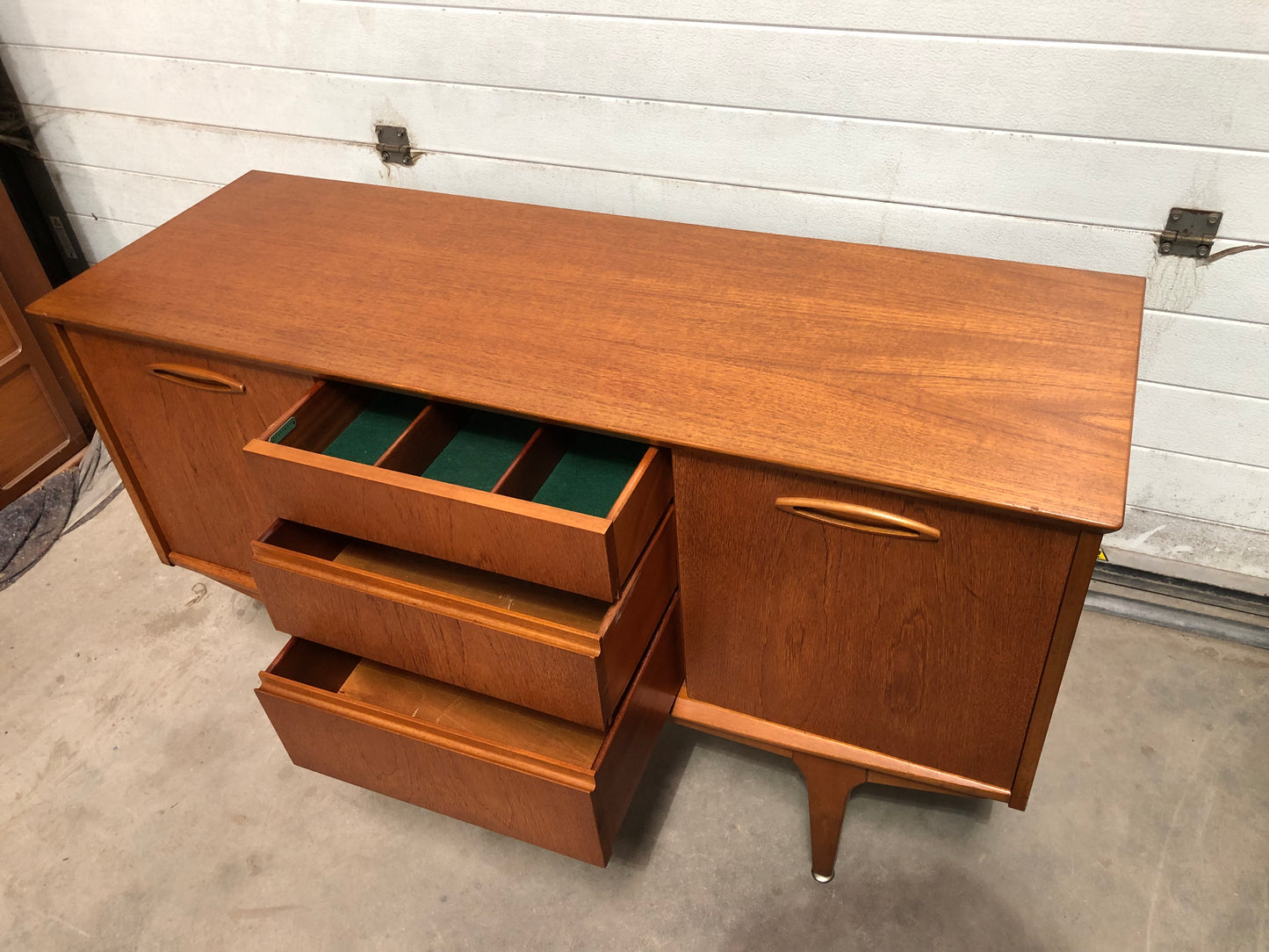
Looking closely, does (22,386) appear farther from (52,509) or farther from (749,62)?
(749,62)

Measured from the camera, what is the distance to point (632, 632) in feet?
3.40

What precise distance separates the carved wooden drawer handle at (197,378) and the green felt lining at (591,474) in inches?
16.8

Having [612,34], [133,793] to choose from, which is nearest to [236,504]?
[133,793]

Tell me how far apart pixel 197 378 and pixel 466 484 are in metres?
0.41

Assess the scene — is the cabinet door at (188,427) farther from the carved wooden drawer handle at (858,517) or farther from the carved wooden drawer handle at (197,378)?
the carved wooden drawer handle at (858,517)

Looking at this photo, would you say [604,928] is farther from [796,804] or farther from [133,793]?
[133,793]

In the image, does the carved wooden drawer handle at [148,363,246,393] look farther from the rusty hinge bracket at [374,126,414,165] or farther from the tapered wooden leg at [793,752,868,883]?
the tapered wooden leg at [793,752,868,883]

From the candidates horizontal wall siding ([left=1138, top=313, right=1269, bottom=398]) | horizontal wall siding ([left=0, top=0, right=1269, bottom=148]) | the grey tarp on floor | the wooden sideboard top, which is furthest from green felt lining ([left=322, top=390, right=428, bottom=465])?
horizontal wall siding ([left=1138, top=313, right=1269, bottom=398])

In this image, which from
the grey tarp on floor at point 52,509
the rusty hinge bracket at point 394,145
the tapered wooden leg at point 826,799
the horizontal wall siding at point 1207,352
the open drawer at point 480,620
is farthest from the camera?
the grey tarp on floor at point 52,509

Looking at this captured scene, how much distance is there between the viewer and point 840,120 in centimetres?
137

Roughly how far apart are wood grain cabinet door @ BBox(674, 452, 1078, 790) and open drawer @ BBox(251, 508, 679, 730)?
0.08m

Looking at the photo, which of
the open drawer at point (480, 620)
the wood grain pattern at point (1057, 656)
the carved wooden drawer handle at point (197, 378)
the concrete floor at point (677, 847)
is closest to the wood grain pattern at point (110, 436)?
the carved wooden drawer handle at point (197, 378)

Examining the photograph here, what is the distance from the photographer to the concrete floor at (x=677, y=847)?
4.28 feet

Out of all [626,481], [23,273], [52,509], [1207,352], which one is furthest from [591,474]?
[23,273]
